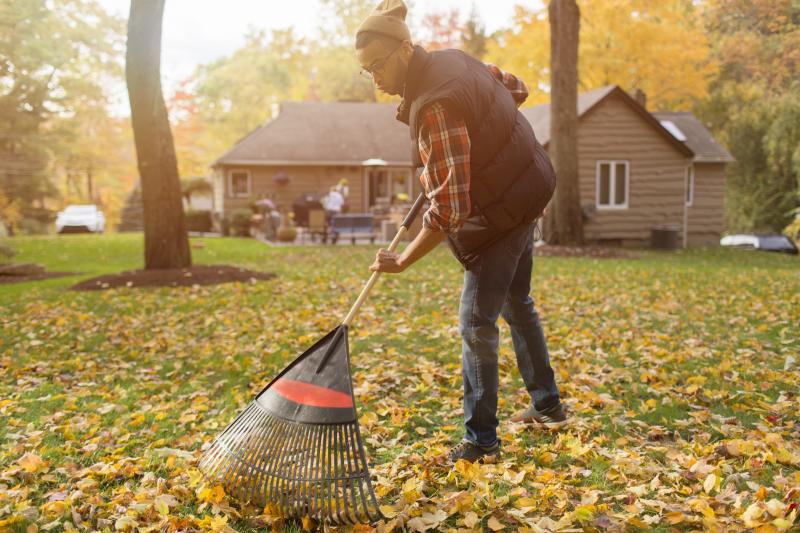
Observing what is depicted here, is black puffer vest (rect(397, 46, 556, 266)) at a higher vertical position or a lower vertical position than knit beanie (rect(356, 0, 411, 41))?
lower

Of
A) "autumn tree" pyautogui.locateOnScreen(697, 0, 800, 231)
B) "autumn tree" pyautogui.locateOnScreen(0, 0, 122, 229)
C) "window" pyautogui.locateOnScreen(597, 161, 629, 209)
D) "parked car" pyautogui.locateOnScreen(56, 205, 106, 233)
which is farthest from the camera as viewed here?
"parked car" pyautogui.locateOnScreen(56, 205, 106, 233)

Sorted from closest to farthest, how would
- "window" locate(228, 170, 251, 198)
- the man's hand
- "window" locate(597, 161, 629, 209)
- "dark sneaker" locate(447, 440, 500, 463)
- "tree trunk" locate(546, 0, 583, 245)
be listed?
the man's hand, "dark sneaker" locate(447, 440, 500, 463), "tree trunk" locate(546, 0, 583, 245), "window" locate(597, 161, 629, 209), "window" locate(228, 170, 251, 198)

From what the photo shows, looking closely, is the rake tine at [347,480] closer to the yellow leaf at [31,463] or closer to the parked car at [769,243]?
the yellow leaf at [31,463]

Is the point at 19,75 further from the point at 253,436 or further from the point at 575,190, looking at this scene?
the point at 253,436

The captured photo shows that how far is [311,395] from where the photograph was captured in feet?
10.3

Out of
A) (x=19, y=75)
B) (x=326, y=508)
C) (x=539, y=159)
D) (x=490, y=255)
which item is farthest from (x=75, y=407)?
(x=19, y=75)

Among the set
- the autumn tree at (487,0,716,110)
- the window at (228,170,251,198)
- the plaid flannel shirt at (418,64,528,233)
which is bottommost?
the plaid flannel shirt at (418,64,528,233)

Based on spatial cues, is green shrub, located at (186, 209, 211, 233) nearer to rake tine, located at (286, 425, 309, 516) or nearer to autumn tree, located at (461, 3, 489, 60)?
autumn tree, located at (461, 3, 489, 60)

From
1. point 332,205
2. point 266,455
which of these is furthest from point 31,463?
point 332,205

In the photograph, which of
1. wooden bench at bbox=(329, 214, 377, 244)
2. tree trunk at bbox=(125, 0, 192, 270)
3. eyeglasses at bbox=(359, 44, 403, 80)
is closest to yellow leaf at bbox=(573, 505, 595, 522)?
eyeglasses at bbox=(359, 44, 403, 80)

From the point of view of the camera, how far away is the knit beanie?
308cm

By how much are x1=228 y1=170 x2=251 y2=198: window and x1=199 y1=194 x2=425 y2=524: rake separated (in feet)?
86.1

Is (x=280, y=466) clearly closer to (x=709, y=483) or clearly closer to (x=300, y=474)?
(x=300, y=474)

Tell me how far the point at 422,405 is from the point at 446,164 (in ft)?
7.04
